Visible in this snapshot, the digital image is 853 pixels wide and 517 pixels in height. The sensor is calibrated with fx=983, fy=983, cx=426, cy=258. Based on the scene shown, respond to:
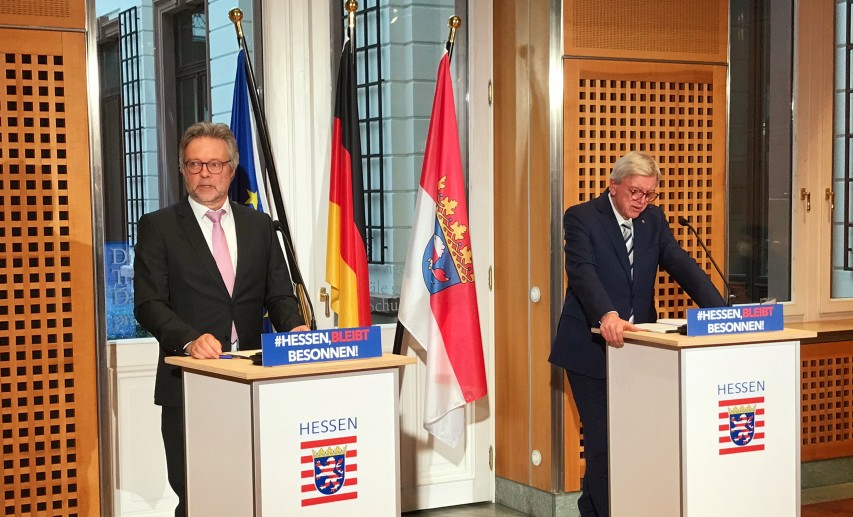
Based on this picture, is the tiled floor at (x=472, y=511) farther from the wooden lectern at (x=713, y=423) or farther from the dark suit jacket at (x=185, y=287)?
the dark suit jacket at (x=185, y=287)

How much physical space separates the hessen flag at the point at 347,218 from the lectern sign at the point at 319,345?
1.46 meters

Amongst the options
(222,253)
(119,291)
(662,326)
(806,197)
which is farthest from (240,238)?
(806,197)

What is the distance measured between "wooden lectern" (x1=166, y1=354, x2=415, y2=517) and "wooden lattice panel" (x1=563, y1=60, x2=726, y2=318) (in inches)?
85.6

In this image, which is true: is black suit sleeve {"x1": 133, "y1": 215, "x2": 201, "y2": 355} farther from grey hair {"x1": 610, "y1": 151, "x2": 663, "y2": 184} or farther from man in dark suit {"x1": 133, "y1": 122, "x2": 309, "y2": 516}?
grey hair {"x1": 610, "y1": 151, "x2": 663, "y2": 184}

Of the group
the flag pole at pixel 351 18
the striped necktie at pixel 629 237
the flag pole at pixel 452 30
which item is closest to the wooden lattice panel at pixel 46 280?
the flag pole at pixel 351 18

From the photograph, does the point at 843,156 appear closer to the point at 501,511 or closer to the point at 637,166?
the point at 637,166

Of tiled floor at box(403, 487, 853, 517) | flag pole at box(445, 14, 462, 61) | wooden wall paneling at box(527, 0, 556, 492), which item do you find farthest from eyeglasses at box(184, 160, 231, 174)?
tiled floor at box(403, 487, 853, 517)

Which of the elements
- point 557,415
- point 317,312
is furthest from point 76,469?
point 557,415

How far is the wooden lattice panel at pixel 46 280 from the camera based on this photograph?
3.76 meters

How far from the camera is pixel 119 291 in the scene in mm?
4227

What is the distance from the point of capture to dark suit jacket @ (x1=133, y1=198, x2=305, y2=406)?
120 inches

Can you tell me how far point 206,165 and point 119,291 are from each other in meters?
1.37

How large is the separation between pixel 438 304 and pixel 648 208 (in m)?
1.09

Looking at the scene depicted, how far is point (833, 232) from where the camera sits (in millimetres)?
5723
